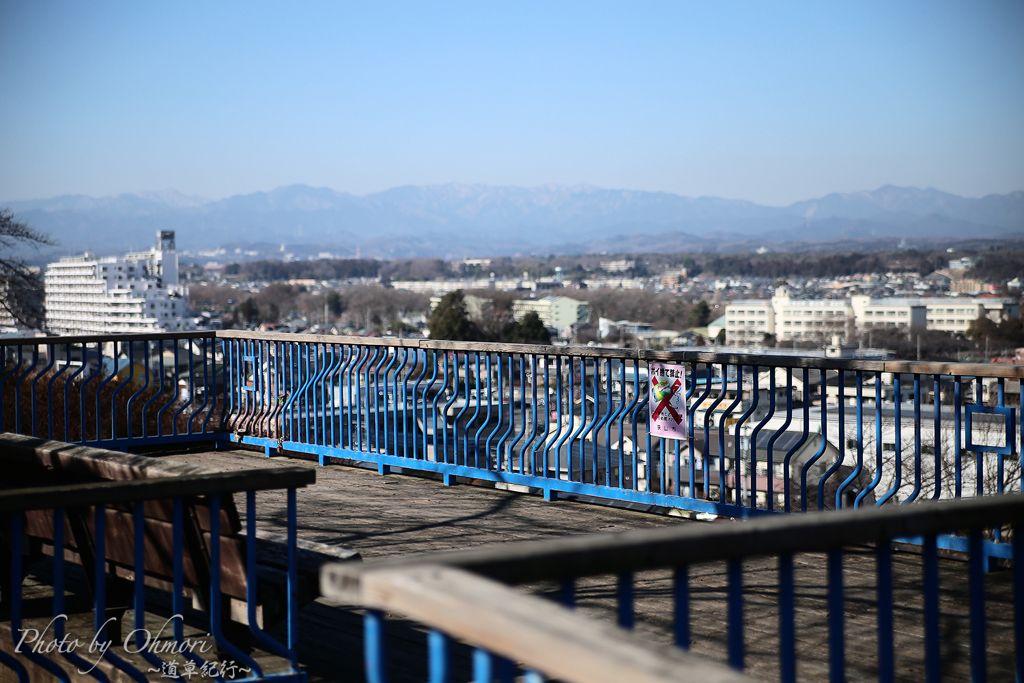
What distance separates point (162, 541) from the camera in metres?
3.07

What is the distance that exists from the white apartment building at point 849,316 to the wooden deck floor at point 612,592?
70.2 metres

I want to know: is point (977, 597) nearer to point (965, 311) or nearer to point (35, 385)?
point (35, 385)

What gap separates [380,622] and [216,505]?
4.85 feet

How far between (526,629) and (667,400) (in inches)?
195

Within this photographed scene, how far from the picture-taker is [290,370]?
861 centimetres

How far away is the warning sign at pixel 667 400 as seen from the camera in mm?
5969

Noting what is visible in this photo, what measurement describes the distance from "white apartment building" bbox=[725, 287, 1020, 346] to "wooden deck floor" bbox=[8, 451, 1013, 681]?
70.2 m

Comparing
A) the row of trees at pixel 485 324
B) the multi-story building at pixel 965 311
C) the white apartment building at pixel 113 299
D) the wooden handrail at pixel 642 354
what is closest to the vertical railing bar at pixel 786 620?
the wooden handrail at pixel 642 354

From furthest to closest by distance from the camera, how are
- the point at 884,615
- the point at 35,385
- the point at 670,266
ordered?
the point at 670,266, the point at 35,385, the point at 884,615

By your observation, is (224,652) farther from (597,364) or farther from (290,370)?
(290,370)

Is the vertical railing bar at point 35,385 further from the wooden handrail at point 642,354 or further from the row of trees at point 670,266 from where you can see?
the row of trees at point 670,266

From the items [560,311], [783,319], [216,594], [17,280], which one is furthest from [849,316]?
[216,594]

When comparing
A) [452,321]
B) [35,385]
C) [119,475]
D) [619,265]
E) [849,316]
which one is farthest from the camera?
[619,265]

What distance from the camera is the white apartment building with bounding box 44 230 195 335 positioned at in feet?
319
